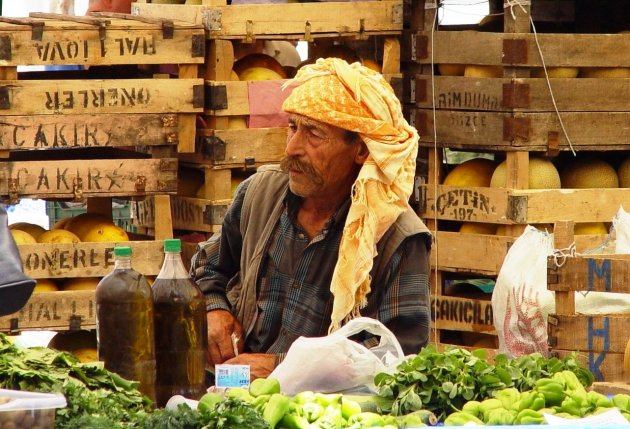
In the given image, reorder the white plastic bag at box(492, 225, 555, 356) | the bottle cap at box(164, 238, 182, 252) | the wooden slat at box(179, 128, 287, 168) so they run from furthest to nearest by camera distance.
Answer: the wooden slat at box(179, 128, 287, 168)
the white plastic bag at box(492, 225, 555, 356)
the bottle cap at box(164, 238, 182, 252)

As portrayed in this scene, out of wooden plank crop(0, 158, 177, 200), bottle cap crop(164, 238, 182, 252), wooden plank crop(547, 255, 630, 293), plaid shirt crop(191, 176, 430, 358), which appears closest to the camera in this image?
bottle cap crop(164, 238, 182, 252)

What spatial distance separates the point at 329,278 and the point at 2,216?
1620 mm

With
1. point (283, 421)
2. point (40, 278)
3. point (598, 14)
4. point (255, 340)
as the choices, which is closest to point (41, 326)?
point (40, 278)

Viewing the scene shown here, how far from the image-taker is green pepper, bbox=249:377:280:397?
3.37 metres

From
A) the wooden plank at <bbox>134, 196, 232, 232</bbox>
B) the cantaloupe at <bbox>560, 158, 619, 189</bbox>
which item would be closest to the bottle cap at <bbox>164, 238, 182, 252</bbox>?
the wooden plank at <bbox>134, 196, 232, 232</bbox>

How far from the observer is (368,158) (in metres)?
4.39

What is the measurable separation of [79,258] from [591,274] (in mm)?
2333

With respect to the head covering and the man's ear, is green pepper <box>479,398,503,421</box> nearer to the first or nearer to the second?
the head covering

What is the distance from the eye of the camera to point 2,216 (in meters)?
3.05

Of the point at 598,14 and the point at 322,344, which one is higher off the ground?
the point at 598,14

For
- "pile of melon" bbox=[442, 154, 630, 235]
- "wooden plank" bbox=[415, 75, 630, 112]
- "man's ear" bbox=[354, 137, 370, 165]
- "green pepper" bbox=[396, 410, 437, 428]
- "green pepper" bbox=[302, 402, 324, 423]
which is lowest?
"green pepper" bbox=[396, 410, 437, 428]

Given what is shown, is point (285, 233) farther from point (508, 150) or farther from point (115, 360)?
point (508, 150)

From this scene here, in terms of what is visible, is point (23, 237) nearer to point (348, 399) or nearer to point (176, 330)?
point (176, 330)

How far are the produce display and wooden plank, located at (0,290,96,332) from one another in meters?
2.45
